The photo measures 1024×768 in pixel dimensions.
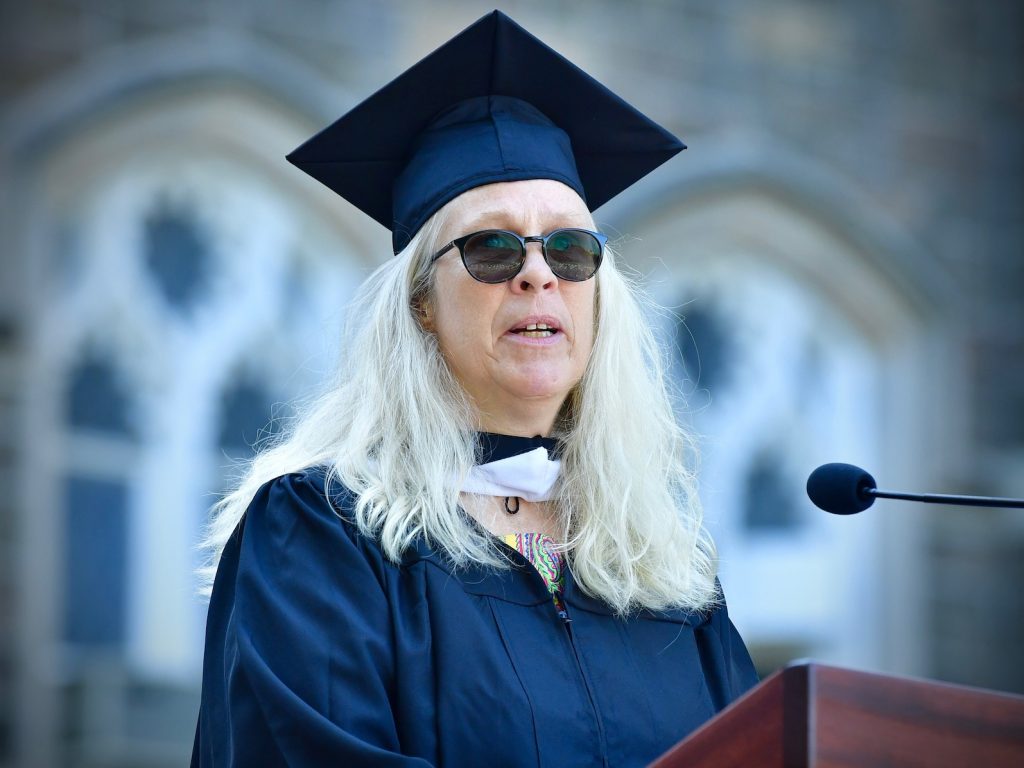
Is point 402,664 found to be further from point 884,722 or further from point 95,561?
point 95,561

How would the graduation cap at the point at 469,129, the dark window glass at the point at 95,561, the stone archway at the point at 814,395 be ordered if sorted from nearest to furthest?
the graduation cap at the point at 469,129 < the dark window glass at the point at 95,561 < the stone archway at the point at 814,395

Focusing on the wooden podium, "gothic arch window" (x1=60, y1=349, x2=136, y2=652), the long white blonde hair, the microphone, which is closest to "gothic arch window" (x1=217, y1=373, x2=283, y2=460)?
"gothic arch window" (x1=60, y1=349, x2=136, y2=652)

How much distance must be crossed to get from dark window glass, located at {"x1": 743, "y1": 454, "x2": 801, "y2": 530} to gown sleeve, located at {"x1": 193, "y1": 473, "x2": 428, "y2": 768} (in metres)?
4.74

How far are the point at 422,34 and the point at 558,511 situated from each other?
12.0 ft

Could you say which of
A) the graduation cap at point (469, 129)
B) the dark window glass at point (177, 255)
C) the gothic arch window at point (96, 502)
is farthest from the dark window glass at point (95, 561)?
the graduation cap at point (469, 129)

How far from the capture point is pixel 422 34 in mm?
5812

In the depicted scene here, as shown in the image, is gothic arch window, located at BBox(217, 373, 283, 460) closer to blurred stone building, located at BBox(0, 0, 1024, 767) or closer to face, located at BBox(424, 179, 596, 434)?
blurred stone building, located at BBox(0, 0, 1024, 767)

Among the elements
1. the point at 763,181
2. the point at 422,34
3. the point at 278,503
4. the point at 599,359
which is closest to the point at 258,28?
the point at 422,34

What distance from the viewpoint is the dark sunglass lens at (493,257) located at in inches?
97.0

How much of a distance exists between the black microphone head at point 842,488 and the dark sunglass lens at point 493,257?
2.15ft

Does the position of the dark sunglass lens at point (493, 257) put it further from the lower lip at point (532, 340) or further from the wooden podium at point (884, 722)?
the wooden podium at point (884, 722)

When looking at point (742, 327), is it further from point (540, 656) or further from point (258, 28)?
point (540, 656)

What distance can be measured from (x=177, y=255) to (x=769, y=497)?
292 cm

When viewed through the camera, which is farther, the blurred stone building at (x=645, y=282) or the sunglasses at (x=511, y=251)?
the blurred stone building at (x=645, y=282)
